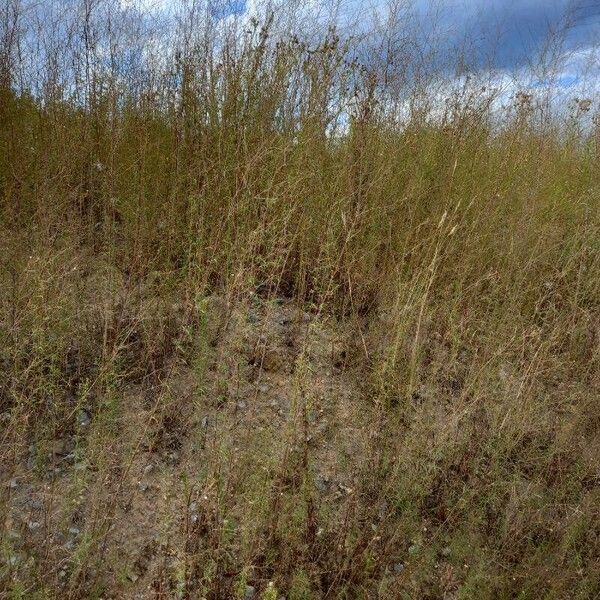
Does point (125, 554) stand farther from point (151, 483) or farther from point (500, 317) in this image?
point (500, 317)

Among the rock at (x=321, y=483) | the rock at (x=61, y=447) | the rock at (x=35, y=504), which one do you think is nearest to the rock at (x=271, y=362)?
the rock at (x=321, y=483)

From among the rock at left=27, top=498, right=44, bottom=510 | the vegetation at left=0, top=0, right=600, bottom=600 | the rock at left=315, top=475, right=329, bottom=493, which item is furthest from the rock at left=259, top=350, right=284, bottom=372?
the rock at left=27, top=498, right=44, bottom=510

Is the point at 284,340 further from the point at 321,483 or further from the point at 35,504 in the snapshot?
the point at 35,504

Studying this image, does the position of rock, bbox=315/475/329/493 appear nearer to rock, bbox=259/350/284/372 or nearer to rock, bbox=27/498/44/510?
rock, bbox=259/350/284/372

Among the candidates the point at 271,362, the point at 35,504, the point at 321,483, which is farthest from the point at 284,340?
the point at 35,504

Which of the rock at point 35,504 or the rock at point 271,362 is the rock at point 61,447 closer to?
the rock at point 35,504

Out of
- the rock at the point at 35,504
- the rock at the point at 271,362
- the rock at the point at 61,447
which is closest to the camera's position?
the rock at the point at 35,504

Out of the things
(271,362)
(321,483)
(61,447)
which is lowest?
(321,483)

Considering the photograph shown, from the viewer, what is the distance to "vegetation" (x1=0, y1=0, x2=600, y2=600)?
1836 millimetres

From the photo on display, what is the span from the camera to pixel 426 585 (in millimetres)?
1885

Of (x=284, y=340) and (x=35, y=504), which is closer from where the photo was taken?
(x=35, y=504)

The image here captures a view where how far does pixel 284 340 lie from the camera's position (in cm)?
271

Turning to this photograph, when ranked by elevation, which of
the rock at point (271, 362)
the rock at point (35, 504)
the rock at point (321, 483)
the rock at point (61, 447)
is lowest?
the rock at point (321, 483)

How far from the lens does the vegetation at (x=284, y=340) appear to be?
184 centimetres
